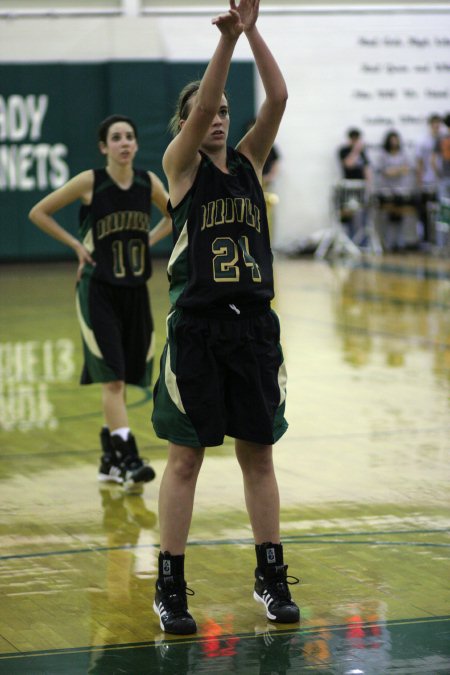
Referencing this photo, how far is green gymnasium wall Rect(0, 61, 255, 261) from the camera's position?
61.3 feet

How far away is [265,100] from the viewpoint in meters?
4.05

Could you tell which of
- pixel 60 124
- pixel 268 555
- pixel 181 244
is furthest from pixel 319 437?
pixel 60 124

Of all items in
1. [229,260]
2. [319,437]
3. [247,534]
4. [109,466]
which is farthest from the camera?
[319,437]

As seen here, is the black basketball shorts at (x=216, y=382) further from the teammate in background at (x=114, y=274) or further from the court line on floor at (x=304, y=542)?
the teammate in background at (x=114, y=274)

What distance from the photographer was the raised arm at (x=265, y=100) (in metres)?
3.97

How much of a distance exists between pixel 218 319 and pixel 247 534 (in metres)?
1.40

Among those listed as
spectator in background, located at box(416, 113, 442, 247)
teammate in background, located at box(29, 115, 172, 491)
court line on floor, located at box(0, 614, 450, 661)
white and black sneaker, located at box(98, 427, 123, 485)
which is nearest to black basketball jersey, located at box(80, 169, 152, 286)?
teammate in background, located at box(29, 115, 172, 491)

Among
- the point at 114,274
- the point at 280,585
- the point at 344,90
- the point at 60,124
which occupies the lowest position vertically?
the point at 280,585

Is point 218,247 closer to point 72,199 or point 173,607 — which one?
Result: point 173,607

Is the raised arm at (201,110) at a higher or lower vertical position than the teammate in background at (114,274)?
higher

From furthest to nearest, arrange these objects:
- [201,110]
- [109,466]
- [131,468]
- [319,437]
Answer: [319,437] → [109,466] → [131,468] → [201,110]

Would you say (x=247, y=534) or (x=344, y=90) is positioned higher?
(x=344, y=90)

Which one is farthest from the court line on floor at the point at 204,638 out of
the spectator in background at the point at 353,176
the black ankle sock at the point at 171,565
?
the spectator in background at the point at 353,176

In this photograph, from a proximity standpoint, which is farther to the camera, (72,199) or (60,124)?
(60,124)
